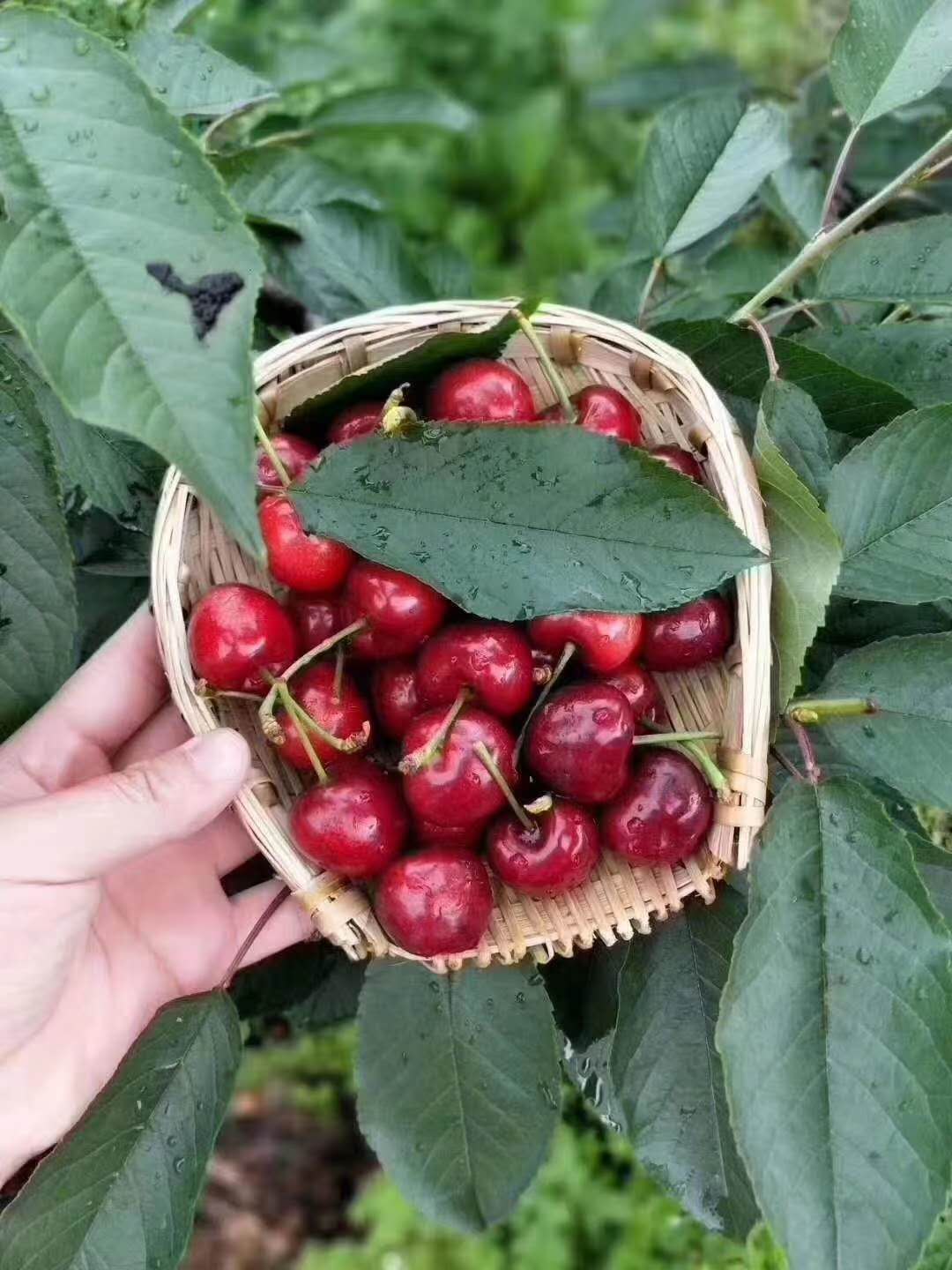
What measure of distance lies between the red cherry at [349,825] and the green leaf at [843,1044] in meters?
0.31

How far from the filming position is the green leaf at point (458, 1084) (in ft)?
2.77

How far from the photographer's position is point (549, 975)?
3.40ft

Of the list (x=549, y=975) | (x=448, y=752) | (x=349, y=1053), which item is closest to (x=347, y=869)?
(x=448, y=752)

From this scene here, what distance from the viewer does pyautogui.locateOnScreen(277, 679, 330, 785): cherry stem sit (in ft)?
2.80

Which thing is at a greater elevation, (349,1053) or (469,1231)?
(469,1231)

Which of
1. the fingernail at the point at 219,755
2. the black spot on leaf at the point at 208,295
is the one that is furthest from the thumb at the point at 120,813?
the black spot on leaf at the point at 208,295

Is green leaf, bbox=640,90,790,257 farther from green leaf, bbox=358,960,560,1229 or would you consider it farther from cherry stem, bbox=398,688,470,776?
green leaf, bbox=358,960,560,1229

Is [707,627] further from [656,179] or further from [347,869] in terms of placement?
[656,179]

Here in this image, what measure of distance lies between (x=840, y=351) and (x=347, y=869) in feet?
2.07

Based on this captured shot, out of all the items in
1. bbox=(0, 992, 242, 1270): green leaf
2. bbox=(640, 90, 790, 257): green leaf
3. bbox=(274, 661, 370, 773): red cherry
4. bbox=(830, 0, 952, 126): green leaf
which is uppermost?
bbox=(830, 0, 952, 126): green leaf

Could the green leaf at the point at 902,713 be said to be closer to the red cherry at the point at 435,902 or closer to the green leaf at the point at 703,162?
the red cherry at the point at 435,902

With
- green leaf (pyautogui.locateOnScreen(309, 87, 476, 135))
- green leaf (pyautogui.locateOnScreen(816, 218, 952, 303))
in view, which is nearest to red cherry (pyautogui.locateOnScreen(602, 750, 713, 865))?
green leaf (pyautogui.locateOnScreen(816, 218, 952, 303))

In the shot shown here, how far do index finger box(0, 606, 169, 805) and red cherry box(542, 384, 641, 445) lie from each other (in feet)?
1.41

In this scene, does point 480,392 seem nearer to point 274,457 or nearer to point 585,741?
point 274,457
